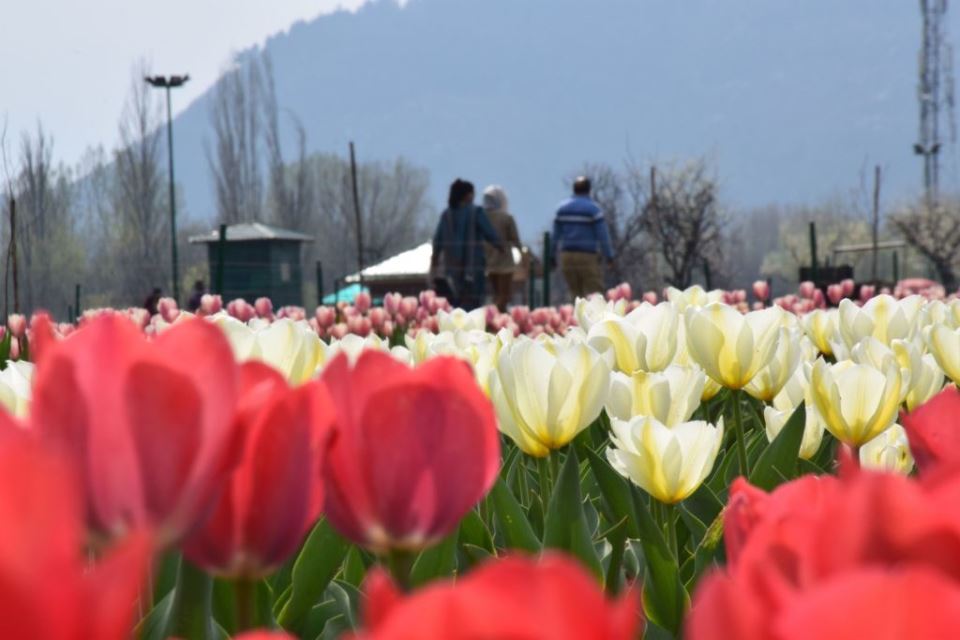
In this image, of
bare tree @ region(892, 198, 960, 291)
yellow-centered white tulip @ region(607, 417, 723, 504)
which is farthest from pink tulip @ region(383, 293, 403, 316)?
bare tree @ region(892, 198, 960, 291)

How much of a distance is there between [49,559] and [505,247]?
36.1ft

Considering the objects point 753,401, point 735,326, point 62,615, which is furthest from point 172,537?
point 753,401

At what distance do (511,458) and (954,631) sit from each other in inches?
66.1

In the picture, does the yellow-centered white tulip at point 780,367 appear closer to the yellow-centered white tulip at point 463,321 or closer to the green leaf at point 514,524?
the green leaf at point 514,524

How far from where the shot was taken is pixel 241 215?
182 feet

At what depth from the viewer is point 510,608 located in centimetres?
32

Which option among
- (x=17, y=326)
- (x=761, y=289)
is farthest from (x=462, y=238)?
(x=17, y=326)

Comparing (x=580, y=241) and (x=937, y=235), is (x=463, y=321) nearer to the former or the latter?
(x=580, y=241)

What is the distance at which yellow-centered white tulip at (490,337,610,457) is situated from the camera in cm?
139

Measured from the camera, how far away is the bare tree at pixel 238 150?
55312mm

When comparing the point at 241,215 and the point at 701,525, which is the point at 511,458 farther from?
the point at 241,215

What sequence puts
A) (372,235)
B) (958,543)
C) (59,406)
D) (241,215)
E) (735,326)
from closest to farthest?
(958,543) < (59,406) < (735,326) < (241,215) < (372,235)

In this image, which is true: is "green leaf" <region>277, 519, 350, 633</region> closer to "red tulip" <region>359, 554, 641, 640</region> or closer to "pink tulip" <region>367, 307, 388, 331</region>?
"red tulip" <region>359, 554, 641, 640</region>

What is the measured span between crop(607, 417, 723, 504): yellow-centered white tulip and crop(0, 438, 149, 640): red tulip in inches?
44.4
